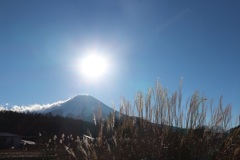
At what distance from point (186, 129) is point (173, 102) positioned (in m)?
0.47

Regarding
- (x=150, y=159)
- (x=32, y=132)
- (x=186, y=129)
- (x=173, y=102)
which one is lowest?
(x=150, y=159)

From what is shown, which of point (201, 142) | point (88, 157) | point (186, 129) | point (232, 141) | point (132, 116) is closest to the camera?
point (232, 141)

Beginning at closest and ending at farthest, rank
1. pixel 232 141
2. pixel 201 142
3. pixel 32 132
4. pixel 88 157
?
pixel 232 141, pixel 88 157, pixel 201 142, pixel 32 132

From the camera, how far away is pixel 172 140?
4.74 meters

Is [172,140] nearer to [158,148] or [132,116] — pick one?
[158,148]

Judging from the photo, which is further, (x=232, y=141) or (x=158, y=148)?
(x=158, y=148)

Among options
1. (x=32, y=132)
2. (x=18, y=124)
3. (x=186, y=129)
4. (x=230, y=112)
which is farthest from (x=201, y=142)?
(x=18, y=124)

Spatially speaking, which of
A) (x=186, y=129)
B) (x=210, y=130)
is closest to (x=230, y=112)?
(x=210, y=130)

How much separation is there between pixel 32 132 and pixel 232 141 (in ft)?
117

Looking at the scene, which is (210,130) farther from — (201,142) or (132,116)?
(132,116)

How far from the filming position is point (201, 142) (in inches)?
191

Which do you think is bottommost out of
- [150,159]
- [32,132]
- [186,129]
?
[150,159]

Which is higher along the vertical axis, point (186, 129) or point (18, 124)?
point (18, 124)

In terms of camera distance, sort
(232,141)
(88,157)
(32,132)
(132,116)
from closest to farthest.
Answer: (232,141) → (88,157) → (132,116) → (32,132)
